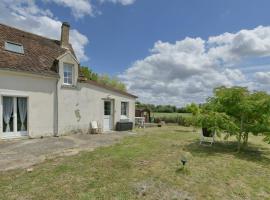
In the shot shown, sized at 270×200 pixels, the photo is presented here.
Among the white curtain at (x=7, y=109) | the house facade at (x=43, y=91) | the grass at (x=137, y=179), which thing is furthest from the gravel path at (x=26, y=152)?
the house facade at (x=43, y=91)

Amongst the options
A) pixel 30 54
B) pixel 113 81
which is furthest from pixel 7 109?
pixel 113 81

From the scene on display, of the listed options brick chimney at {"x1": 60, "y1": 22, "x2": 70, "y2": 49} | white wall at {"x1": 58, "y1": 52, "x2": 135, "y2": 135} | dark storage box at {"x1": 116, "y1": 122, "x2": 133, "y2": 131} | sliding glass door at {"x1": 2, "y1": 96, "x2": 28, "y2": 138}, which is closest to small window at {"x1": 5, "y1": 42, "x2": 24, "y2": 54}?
white wall at {"x1": 58, "y1": 52, "x2": 135, "y2": 135}

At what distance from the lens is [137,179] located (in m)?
5.52

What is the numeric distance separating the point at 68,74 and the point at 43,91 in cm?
210

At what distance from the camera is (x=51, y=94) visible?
12.2m

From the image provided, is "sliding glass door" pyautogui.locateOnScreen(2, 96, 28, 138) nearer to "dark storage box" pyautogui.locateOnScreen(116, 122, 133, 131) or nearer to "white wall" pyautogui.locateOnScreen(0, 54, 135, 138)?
"white wall" pyautogui.locateOnScreen(0, 54, 135, 138)

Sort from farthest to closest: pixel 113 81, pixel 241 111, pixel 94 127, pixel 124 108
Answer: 1. pixel 113 81
2. pixel 124 108
3. pixel 94 127
4. pixel 241 111

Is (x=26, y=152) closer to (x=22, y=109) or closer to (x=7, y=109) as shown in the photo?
(x=7, y=109)

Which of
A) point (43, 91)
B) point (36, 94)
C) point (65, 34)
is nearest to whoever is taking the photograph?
point (36, 94)

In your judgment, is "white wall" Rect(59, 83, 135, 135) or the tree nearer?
the tree

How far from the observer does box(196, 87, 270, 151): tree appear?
894cm

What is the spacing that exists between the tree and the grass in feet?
5.69

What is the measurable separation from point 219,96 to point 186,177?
552 centimetres

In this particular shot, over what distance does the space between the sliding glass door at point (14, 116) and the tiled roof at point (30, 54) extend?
1.67m
